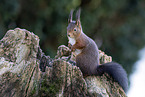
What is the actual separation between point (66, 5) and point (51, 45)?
119cm

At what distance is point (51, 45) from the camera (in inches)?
235

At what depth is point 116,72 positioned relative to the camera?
2217 mm

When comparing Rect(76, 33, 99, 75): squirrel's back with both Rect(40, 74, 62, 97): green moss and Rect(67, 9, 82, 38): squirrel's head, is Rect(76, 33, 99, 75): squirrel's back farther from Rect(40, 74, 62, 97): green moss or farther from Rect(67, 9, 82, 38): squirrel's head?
Rect(40, 74, 62, 97): green moss

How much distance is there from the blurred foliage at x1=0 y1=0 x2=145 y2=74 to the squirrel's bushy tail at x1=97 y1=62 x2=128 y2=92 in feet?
7.02

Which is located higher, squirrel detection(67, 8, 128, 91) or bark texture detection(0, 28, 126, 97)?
squirrel detection(67, 8, 128, 91)

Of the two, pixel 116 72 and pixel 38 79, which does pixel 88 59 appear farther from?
pixel 38 79

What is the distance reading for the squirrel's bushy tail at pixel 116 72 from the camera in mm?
2143

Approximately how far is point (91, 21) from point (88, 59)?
4.12 metres

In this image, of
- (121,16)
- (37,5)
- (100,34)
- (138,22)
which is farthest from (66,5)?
(138,22)

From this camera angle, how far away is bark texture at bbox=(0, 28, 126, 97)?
69.6 inches

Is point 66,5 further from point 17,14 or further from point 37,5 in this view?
point 17,14

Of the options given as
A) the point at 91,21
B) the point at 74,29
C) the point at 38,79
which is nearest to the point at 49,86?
the point at 38,79

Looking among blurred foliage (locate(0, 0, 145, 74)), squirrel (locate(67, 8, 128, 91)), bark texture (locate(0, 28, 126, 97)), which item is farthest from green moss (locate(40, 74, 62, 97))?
blurred foliage (locate(0, 0, 145, 74))

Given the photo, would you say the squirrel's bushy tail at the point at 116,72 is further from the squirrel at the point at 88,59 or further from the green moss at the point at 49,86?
the green moss at the point at 49,86
